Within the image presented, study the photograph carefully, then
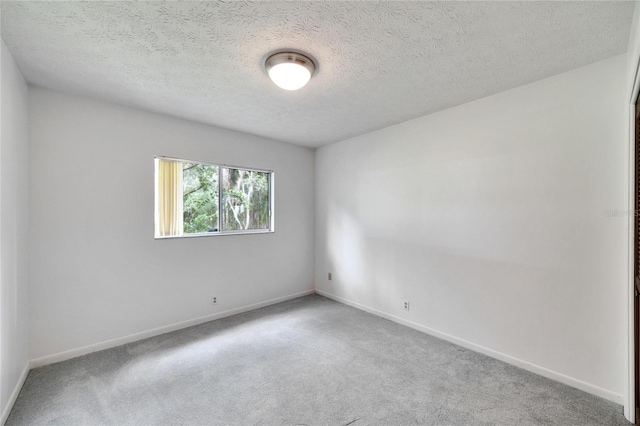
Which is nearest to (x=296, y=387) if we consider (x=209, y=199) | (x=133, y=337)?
(x=133, y=337)

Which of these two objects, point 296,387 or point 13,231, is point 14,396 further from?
point 296,387

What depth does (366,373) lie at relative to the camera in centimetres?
235

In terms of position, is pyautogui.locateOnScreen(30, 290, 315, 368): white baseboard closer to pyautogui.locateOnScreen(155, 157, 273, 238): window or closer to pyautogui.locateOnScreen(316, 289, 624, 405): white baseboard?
pyautogui.locateOnScreen(155, 157, 273, 238): window

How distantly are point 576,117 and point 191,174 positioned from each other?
13.1 feet

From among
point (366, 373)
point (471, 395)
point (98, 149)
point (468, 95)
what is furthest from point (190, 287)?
point (468, 95)

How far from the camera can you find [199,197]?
3508mm

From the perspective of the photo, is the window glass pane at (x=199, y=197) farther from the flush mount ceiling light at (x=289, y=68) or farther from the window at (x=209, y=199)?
the flush mount ceiling light at (x=289, y=68)

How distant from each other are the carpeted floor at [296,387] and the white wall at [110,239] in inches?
14.5

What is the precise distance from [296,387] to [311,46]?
2.59 meters

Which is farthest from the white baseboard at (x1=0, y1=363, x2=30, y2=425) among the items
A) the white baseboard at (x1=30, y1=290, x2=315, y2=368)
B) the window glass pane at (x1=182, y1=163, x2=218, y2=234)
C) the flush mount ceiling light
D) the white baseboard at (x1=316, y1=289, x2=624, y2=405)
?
the white baseboard at (x1=316, y1=289, x2=624, y2=405)

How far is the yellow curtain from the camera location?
3189 mm

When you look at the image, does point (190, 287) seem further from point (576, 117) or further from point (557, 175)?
point (576, 117)

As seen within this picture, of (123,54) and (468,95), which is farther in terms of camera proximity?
(468,95)

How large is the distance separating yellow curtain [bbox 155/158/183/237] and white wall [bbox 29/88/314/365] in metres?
0.14
